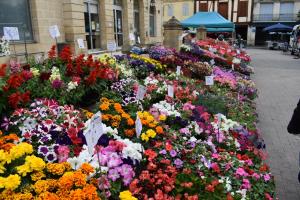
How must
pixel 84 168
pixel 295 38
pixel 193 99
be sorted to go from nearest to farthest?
pixel 84 168 < pixel 193 99 < pixel 295 38

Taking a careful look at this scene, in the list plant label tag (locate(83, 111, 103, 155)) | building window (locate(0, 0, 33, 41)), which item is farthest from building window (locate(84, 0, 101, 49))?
plant label tag (locate(83, 111, 103, 155))

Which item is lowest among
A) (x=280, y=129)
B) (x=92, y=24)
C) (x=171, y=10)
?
(x=280, y=129)

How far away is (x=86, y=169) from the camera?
2.62m

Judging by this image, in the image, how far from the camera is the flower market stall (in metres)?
2.58

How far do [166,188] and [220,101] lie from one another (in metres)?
3.31

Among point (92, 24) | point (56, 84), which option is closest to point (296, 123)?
point (56, 84)

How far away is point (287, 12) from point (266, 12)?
113 inches

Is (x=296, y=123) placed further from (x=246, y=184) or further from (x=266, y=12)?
(x=266, y=12)

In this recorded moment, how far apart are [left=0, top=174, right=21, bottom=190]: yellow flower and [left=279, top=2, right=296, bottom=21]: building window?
4906 centimetres

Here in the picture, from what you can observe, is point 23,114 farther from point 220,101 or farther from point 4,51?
point 4,51

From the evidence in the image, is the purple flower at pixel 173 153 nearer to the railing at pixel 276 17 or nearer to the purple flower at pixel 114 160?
the purple flower at pixel 114 160

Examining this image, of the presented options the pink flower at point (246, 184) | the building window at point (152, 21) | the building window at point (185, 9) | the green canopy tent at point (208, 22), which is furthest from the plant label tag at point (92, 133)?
the building window at point (185, 9)

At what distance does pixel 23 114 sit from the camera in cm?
362

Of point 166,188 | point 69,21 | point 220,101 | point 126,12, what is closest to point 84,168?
point 166,188
